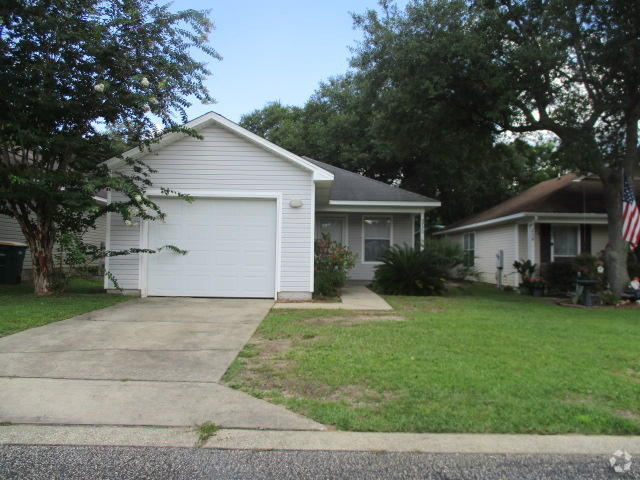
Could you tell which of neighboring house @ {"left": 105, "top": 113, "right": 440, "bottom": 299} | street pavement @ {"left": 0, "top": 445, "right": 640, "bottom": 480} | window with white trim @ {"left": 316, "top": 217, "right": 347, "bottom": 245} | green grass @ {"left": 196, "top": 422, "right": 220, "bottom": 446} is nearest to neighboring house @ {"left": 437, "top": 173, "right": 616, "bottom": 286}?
window with white trim @ {"left": 316, "top": 217, "right": 347, "bottom": 245}

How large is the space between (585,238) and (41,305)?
613 inches

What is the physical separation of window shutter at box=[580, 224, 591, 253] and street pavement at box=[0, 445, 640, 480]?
1422 cm

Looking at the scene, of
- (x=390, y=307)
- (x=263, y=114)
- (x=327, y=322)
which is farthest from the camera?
(x=263, y=114)

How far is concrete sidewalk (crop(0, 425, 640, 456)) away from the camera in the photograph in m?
3.29

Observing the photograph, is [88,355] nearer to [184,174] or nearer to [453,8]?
[184,174]

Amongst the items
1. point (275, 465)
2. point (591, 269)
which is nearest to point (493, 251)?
point (591, 269)

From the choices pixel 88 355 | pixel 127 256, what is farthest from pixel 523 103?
pixel 88 355

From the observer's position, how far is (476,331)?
23.6 ft

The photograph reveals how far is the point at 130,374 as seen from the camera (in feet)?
15.8

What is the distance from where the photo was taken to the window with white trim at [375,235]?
16469 millimetres

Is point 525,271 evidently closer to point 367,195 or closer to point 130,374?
point 367,195

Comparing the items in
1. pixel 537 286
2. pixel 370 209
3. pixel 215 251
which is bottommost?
pixel 537 286

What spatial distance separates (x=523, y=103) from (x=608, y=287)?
5.56m

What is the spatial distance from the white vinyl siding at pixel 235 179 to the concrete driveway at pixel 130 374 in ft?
8.98
